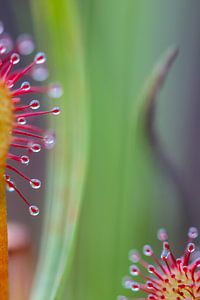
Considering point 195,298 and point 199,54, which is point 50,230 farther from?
point 199,54

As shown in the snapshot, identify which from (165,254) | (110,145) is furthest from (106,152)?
(165,254)

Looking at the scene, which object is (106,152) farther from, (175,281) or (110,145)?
(175,281)

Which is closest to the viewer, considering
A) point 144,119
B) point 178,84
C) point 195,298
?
point 195,298

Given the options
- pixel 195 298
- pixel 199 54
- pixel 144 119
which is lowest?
pixel 195 298

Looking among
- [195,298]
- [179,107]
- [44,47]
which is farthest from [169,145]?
[195,298]

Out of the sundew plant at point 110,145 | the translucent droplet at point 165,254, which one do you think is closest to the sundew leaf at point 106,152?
the sundew plant at point 110,145

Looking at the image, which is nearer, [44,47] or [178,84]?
[44,47]

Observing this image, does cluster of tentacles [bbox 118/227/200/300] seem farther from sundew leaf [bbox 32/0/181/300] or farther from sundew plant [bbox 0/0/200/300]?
sundew leaf [bbox 32/0/181/300]

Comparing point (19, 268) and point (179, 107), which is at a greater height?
point (179, 107)
